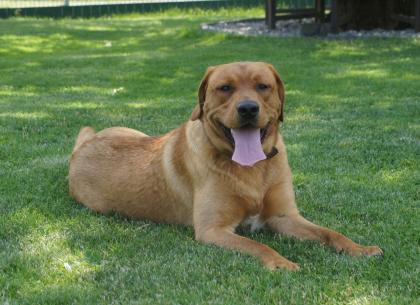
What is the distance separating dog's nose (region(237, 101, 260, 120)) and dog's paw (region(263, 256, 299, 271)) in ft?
2.76

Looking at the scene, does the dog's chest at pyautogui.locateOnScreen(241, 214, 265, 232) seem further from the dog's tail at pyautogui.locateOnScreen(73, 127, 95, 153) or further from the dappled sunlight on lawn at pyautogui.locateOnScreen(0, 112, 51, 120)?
the dappled sunlight on lawn at pyautogui.locateOnScreen(0, 112, 51, 120)

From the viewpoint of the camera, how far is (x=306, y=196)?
5465 millimetres

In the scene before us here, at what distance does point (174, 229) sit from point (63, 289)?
1.20 meters

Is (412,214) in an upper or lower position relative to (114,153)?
lower

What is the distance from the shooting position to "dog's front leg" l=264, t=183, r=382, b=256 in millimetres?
4422

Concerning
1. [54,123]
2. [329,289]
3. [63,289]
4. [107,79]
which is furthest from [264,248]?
[107,79]

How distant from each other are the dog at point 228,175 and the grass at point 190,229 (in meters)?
0.12

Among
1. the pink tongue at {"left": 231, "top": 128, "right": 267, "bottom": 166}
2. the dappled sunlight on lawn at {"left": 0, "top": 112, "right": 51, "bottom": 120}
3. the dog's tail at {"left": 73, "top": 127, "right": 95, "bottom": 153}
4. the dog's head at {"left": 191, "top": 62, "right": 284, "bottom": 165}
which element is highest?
the dog's head at {"left": 191, "top": 62, "right": 284, "bottom": 165}

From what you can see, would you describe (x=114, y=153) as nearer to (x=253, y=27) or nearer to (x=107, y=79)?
(x=107, y=79)

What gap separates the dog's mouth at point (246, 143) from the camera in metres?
4.44

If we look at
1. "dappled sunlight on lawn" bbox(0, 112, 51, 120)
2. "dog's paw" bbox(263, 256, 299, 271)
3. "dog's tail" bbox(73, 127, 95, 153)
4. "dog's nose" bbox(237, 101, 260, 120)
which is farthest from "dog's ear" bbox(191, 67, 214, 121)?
"dappled sunlight on lawn" bbox(0, 112, 51, 120)

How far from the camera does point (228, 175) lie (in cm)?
459

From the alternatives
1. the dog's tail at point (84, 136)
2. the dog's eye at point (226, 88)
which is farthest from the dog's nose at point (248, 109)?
the dog's tail at point (84, 136)

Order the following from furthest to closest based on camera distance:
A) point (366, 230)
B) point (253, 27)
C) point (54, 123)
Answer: point (253, 27) → point (54, 123) → point (366, 230)
